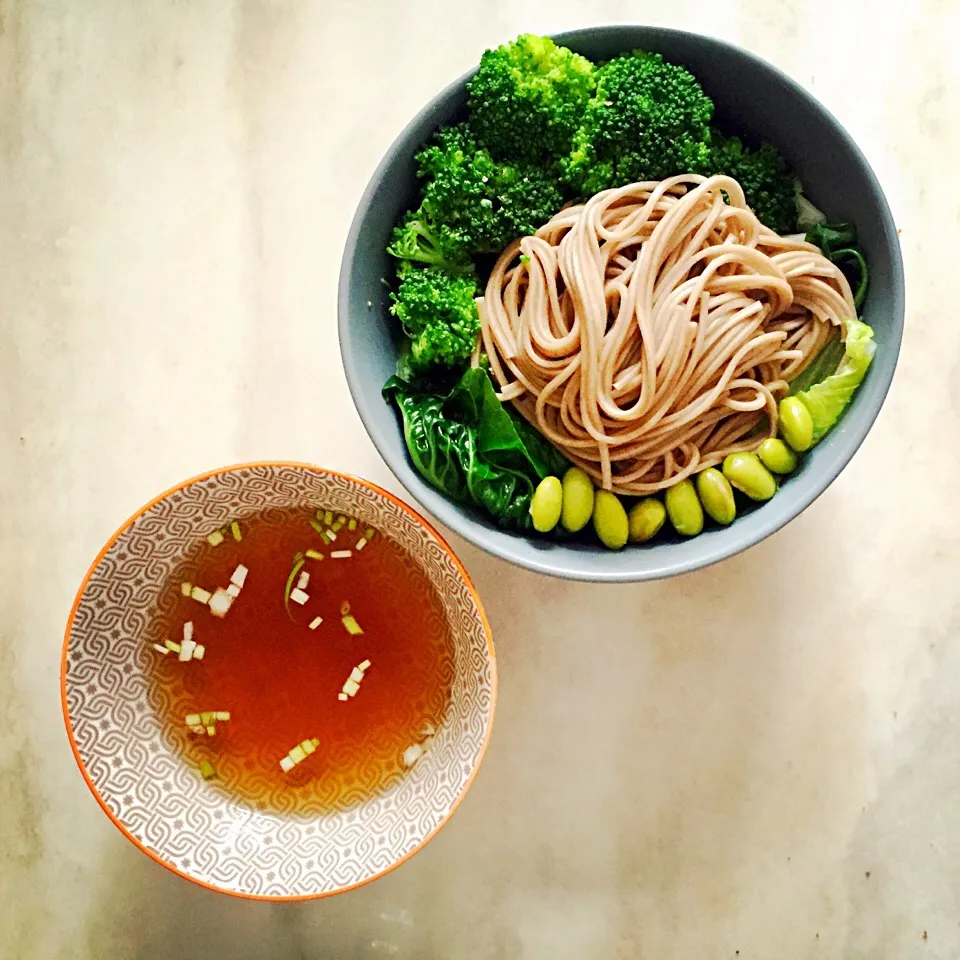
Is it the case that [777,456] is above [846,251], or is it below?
below

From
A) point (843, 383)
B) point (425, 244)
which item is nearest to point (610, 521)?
point (843, 383)

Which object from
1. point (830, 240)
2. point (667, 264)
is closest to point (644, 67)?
point (667, 264)

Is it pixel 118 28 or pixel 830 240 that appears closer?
pixel 830 240

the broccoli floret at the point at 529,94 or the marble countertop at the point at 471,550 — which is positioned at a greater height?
the broccoli floret at the point at 529,94

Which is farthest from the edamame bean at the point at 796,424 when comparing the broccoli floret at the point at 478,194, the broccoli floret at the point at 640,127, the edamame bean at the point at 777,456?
the broccoli floret at the point at 478,194

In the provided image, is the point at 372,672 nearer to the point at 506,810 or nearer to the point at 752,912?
the point at 506,810

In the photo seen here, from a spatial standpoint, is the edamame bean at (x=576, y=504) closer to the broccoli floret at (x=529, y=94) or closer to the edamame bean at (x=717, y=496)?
the edamame bean at (x=717, y=496)

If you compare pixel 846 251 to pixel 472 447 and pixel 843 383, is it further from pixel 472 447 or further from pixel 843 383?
pixel 472 447
